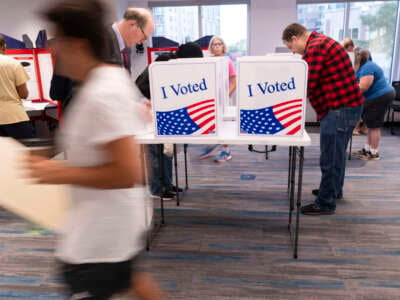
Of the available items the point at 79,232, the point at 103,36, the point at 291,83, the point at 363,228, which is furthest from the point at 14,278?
the point at 363,228

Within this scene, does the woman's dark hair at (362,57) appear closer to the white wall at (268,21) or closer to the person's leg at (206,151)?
the person's leg at (206,151)

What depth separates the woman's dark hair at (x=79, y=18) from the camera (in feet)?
2.51

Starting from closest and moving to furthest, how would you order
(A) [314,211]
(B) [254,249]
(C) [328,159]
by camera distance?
1. (B) [254,249]
2. (C) [328,159]
3. (A) [314,211]

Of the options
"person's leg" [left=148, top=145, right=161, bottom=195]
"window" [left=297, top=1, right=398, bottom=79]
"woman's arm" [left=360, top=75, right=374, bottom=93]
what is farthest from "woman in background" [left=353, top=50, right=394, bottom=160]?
"window" [left=297, top=1, right=398, bottom=79]

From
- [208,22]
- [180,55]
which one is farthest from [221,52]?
[208,22]

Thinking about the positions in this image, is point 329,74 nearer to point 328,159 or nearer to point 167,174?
point 328,159

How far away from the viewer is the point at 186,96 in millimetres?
1959

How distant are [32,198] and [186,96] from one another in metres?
1.02

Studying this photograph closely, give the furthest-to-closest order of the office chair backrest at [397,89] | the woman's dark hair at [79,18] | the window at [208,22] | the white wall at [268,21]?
the window at [208,22] → the white wall at [268,21] → the office chair backrest at [397,89] → the woman's dark hair at [79,18]

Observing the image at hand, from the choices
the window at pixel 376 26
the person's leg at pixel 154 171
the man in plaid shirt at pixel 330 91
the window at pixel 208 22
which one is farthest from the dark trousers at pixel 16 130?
the window at pixel 376 26

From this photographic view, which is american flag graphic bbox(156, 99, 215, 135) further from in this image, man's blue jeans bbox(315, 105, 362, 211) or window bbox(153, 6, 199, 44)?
window bbox(153, 6, 199, 44)

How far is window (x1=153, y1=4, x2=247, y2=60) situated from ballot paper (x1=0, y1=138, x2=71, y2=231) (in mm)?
5637

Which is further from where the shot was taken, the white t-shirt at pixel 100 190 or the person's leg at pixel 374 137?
the person's leg at pixel 374 137

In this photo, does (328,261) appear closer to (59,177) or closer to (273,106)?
(273,106)
